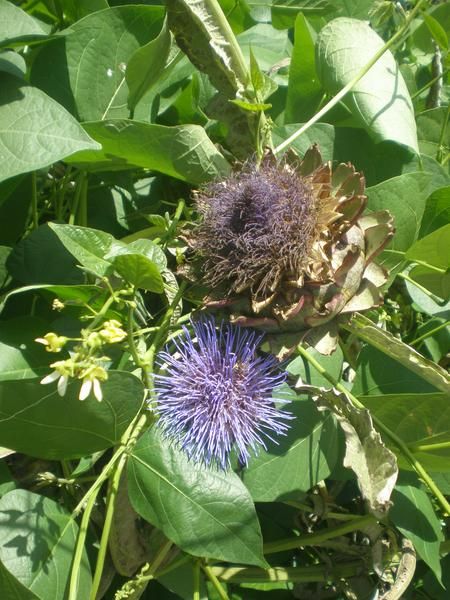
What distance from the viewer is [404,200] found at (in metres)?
0.87

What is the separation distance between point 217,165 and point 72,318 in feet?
0.79

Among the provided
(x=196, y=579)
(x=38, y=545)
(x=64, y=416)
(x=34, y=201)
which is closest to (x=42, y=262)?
(x=34, y=201)

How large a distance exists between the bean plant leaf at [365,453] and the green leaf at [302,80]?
0.41m

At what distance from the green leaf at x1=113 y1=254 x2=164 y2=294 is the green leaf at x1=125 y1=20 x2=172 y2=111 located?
0.82 ft

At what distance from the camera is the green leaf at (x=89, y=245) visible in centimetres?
72

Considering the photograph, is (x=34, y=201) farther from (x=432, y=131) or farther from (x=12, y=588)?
(x=432, y=131)

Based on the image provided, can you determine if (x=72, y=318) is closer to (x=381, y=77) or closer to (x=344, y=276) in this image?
(x=344, y=276)

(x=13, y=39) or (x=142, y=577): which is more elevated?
(x=13, y=39)

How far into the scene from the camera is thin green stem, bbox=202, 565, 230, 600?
0.85m

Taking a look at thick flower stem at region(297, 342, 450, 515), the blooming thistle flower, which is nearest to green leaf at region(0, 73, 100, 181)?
the blooming thistle flower

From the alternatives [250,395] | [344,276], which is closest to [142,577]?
[250,395]

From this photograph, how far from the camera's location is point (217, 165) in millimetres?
835

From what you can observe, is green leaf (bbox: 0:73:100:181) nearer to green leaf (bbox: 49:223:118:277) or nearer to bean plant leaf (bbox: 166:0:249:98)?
green leaf (bbox: 49:223:118:277)

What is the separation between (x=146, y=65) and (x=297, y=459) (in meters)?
0.48
